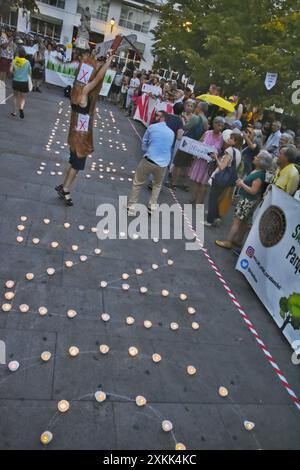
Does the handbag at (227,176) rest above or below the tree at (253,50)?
below

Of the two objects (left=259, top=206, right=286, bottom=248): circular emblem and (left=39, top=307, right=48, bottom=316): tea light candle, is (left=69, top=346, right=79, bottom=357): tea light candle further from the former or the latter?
(left=259, top=206, right=286, bottom=248): circular emblem

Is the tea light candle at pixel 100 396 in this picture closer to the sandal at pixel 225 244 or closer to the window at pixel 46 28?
the sandal at pixel 225 244

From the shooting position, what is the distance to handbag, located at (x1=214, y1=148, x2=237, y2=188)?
6.78 meters

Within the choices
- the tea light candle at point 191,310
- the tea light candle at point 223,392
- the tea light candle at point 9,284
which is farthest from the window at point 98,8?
A: the tea light candle at point 223,392

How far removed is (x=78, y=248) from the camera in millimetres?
5328

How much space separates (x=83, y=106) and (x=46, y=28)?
42.8 m

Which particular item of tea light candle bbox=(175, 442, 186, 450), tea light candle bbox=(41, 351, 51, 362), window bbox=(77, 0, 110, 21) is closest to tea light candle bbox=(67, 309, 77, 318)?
tea light candle bbox=(41, 351, 51, 362)

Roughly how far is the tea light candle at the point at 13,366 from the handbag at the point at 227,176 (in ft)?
16.4

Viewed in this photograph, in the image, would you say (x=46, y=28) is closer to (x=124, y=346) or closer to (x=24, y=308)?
(x=24, y=308)

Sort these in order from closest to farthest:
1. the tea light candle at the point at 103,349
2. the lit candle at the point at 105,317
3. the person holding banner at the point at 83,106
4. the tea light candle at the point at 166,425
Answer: the tea light candle at the point at 166,425
the tea light candle at the point at 103,349
the lit candle at the point at 105,317
the person holding banner at the point at 83,106

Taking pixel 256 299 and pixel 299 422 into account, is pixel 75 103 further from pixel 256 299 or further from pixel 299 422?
pixel 299 422

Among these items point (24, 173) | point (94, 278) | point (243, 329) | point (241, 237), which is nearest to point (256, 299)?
point (243, 329)

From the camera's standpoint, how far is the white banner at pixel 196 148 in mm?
7781
